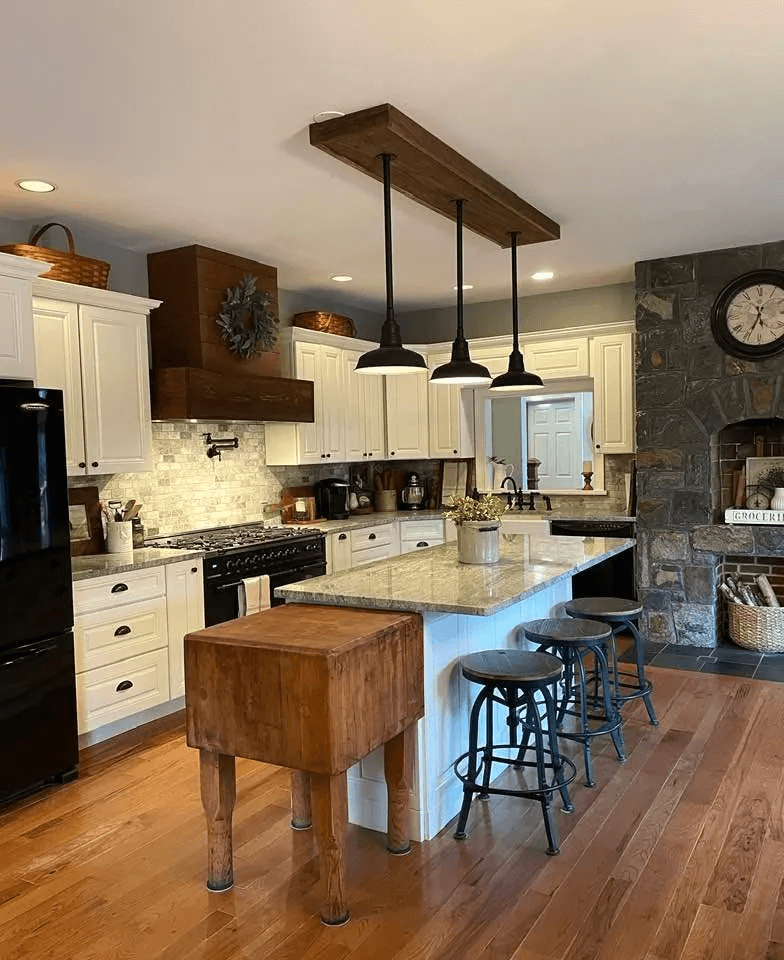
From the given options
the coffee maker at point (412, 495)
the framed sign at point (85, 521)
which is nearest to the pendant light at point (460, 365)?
the framed sign at point (85, 521)

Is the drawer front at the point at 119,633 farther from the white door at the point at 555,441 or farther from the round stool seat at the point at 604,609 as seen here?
the white door at the point at 555,441

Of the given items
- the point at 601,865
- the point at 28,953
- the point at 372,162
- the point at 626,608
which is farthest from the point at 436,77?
the point at 28,953

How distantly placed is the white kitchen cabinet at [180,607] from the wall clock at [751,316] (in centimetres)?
366

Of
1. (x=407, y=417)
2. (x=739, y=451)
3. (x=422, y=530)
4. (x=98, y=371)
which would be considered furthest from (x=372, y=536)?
(x=739, y=451)

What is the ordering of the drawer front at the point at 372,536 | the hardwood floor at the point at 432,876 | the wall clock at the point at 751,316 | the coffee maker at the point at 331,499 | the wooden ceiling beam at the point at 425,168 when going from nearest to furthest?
the hardwood floor at the point at 432,876 → the wooden ceiling beam at the point at 425,168 → the wall clock at the point at 751,316 → the drawer front at the point at 372,536 → the coffee maker at the point at 331,499

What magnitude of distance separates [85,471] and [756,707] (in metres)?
3.77

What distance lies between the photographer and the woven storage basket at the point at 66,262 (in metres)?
3.80

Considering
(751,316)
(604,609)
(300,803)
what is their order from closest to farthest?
(300,803) < (604,609) < (751,316)

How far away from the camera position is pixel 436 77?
8.50ft

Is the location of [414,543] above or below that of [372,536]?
below

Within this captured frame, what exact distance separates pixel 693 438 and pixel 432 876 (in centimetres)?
362

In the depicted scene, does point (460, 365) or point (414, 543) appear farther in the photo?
point (414, 543)

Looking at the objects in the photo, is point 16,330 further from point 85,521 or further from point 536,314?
point 536,314

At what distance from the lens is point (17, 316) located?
3369mm
